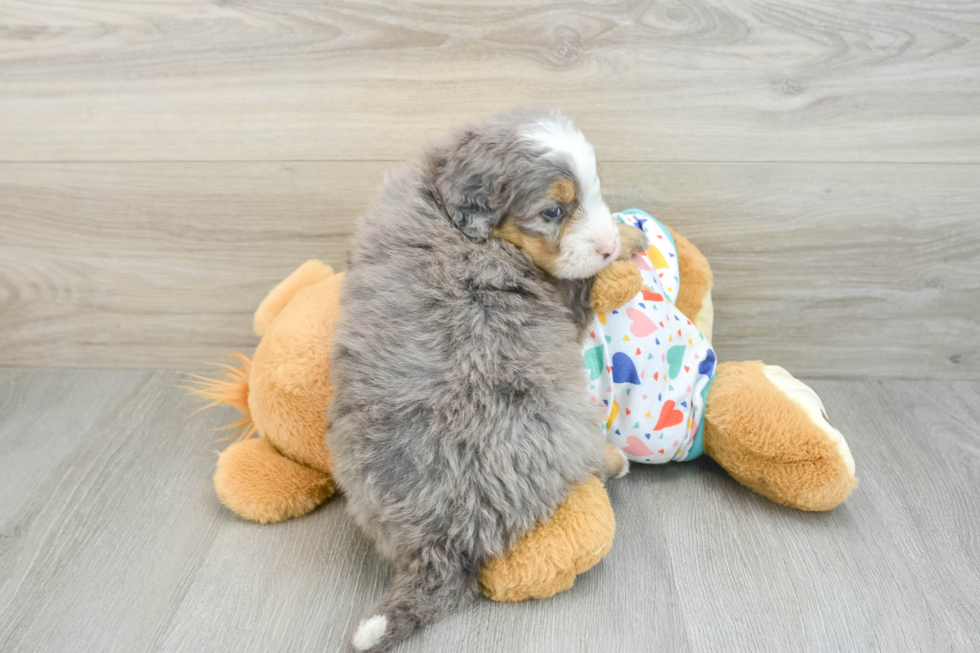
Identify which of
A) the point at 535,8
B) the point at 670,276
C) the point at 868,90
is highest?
the point at 535,8

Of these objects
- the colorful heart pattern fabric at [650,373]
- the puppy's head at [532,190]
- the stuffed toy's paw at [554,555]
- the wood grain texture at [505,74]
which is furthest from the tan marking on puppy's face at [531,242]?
the wood grain texture at [505,74]

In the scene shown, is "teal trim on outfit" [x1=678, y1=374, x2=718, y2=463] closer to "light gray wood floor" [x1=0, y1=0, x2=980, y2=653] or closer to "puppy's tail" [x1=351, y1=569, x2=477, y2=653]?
"light gray wood floor" [x1=0, y1=0, x2=980, y2=653]

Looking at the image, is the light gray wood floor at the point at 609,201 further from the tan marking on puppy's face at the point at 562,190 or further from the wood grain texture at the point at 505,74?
the tan marking on puppy's face at the point at 562,190

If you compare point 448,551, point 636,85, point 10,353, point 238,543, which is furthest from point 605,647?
point 10,353

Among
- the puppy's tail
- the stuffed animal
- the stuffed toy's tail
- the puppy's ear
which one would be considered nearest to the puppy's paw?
the stuffed animal

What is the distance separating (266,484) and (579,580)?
412mm

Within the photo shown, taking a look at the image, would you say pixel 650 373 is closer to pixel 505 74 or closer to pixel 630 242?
pixel 630 242

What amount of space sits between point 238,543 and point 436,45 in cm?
72

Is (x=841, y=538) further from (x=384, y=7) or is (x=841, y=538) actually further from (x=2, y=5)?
(x=2, y=5)

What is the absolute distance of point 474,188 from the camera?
0.68 meters

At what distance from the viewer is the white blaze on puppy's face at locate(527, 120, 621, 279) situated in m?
0.68

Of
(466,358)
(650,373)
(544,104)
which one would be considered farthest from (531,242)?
(544,104)

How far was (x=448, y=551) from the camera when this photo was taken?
0.70 m

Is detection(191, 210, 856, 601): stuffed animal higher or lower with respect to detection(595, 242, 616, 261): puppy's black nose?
lower
